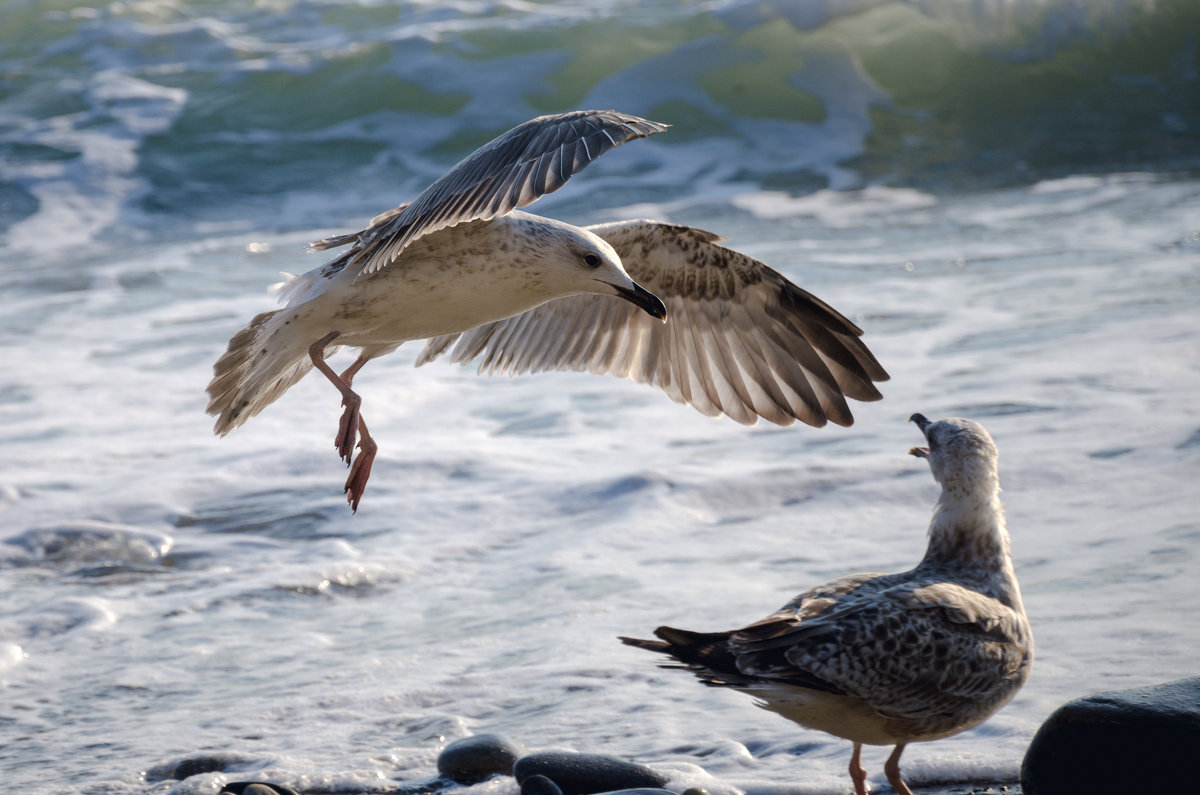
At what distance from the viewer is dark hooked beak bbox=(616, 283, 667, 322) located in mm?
3861

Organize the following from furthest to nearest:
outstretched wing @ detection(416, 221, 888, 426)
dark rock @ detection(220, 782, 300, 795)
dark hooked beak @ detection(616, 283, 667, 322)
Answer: outstretched wing @ detection(416, 221, 888, 426) < dark hooked beak @ detection(616, 283, 667, 322) < dark rock @ detection(220, 782, 300, 795)

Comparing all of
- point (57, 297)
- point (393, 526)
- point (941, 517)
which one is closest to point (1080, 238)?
point (393, 526)

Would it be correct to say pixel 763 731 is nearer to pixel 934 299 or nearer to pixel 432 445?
pixel 432 445

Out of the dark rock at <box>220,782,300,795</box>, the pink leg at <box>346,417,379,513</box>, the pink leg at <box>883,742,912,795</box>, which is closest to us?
the pink leg at <box>883,742,912,795</box>

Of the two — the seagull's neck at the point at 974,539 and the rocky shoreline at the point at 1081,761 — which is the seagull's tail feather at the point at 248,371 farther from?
the seagull's neck at the point at 974,539

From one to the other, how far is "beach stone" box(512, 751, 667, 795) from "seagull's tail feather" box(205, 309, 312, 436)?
1577 mm

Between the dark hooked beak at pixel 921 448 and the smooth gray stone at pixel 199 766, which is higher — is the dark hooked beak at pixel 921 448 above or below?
above

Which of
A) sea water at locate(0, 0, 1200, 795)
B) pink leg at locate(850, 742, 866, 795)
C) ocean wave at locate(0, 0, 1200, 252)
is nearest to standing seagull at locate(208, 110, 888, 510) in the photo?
sea water at locate(0, 0, 1200, 795)

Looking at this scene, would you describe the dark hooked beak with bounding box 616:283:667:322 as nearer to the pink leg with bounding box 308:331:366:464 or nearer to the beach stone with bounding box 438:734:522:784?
the pink leg with bounding box 308:331:366:464

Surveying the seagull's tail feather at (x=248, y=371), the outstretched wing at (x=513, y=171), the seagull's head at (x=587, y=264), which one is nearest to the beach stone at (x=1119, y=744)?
the seagull's head at (x=587, y=264)

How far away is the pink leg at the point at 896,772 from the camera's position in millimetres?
3648

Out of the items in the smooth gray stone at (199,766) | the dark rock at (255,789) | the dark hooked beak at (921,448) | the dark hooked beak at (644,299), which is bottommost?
the smooth gray stone at (199,766)

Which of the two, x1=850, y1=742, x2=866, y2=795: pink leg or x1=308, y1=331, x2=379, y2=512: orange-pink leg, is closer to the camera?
x1=850, y1=742, x2=866, y2=795: pink leg

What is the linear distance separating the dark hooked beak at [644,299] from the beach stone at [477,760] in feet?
4.74
